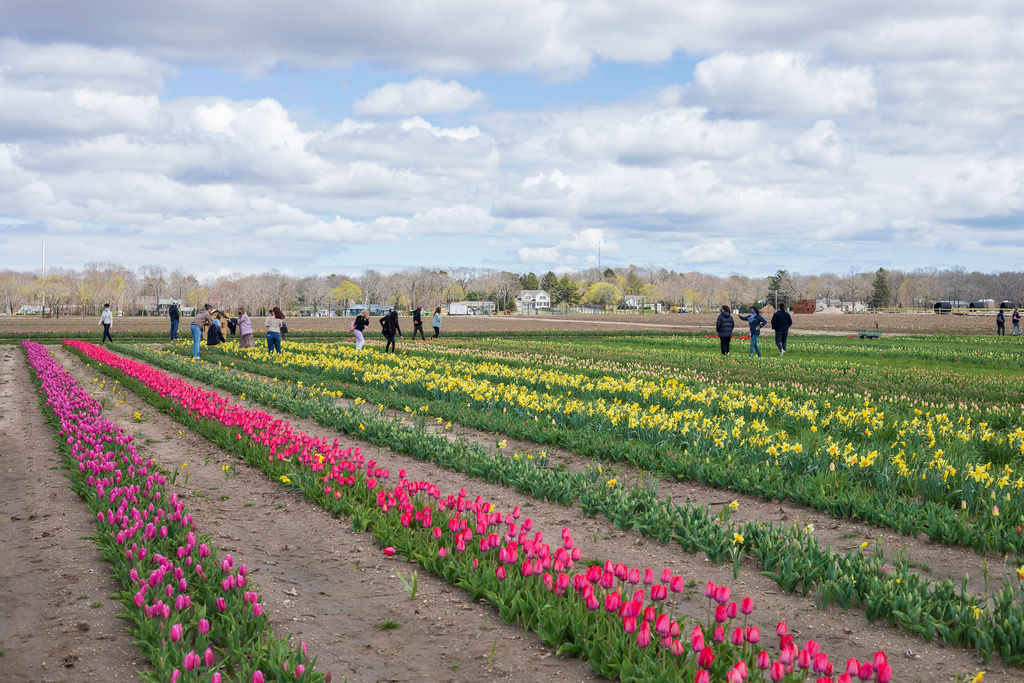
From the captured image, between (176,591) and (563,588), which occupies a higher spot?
(563,588)

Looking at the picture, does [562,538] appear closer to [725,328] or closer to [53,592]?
[53,592]

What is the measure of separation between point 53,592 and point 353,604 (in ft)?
7.88

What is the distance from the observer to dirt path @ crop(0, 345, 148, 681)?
476cm

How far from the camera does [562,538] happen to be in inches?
275

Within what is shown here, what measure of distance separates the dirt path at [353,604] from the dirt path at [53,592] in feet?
3.31

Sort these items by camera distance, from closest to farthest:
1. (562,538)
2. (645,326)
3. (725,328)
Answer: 1. (562,538)
2. (725,328)
3. (645,326)

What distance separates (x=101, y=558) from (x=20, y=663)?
69.1 inches

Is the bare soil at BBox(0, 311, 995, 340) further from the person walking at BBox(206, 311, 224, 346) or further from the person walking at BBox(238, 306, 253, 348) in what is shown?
the person walking at BBox(238, 306, 253, 348)

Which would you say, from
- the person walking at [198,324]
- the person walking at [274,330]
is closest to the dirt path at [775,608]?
the person walking at [274,330]

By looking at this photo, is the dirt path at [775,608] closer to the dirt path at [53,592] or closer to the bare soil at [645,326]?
the dirt path at [53,592]

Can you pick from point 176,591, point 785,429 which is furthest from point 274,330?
point 176,591

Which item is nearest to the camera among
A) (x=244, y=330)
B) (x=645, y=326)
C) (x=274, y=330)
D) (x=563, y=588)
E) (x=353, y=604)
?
(x=563, y=588)

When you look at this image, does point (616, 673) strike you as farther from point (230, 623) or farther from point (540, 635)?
point (230, 623)

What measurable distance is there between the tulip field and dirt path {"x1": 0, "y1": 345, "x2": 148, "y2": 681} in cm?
13
